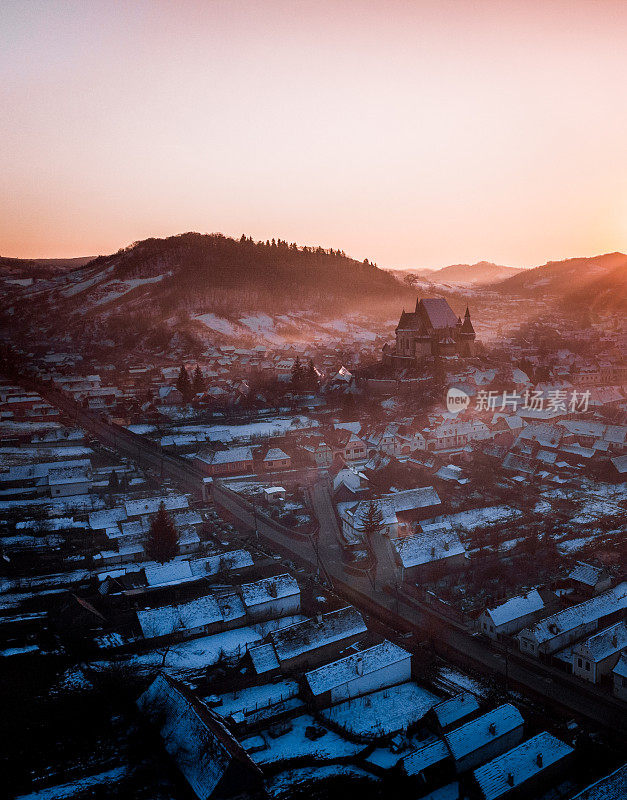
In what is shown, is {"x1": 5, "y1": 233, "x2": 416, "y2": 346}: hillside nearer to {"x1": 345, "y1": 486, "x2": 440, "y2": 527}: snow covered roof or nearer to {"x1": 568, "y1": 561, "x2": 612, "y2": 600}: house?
{"x1": 345, "y1": 486, "x2": 440, "y2": 527}: snow covered roof

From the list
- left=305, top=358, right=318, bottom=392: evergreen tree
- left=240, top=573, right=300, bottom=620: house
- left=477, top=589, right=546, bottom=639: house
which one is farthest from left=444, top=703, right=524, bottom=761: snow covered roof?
left=305, top=358, right=318, bottom=392: evergreen tree

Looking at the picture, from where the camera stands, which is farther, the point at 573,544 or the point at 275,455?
the point at 275,455

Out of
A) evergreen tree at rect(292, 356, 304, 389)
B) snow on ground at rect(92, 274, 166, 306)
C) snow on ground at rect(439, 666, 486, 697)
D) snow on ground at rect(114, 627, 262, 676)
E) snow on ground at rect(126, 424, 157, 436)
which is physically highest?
snow on ground at rect(92, 274, 166, 306)

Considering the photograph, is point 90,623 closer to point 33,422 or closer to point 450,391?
point 33,422

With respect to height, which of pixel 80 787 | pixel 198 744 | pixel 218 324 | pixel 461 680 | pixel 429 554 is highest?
pixel 218 324

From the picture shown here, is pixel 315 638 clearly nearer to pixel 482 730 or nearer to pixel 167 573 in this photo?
pixel 482 730

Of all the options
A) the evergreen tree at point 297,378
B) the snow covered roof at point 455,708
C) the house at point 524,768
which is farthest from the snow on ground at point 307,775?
the evergreen tree at point 297,378

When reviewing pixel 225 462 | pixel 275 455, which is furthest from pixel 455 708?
pixel 275 455

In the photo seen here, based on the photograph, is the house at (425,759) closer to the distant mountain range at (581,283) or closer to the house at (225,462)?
the house at (225,462)

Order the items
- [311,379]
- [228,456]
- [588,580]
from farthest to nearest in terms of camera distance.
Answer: [311,379]
[228,456]
[588,580]
